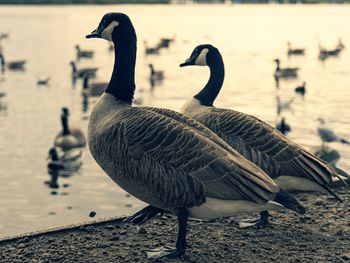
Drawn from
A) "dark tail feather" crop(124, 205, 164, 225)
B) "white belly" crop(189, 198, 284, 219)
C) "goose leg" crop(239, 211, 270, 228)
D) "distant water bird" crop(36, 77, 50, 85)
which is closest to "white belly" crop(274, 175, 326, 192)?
"goose leg" crop(239, 211, 270, 228)

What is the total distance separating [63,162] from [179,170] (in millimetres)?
14443

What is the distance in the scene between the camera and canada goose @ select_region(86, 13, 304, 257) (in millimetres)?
8875

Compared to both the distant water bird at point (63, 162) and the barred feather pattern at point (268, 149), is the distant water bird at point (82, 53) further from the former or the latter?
the barred feather pattern at point (268, 149)

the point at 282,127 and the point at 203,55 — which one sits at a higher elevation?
the point at 203,55

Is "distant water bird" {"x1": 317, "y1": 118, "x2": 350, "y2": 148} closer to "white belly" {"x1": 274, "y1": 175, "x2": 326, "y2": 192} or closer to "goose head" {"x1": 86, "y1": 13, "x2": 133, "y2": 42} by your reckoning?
"white belly" {"x1": 274, "y1": 175, "x2": 326, "y2": 192}

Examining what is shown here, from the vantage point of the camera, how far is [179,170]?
889 cm

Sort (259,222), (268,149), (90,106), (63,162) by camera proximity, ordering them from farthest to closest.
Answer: (90,106) → (63,162) → (259,222) → (268,149)

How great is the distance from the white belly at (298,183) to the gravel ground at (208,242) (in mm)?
712

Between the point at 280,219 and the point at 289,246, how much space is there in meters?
1.42

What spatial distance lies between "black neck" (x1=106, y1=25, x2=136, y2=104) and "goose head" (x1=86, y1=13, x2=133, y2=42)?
2 centimetres

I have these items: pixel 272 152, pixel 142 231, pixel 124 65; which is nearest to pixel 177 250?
pixel 142 231

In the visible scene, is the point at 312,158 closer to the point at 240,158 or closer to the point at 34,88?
the point at 240,158

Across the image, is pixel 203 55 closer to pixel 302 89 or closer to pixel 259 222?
pixel 259 222

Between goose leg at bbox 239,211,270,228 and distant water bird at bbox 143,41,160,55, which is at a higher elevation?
goose leg at bbox 239,211,270,228
